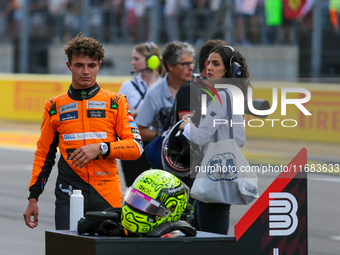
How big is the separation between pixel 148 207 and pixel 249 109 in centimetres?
139

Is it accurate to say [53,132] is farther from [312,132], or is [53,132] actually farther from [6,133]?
[6,133]

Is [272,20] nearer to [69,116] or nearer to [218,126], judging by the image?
[218,126]

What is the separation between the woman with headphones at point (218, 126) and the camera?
376cm

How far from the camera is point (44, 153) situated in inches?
148

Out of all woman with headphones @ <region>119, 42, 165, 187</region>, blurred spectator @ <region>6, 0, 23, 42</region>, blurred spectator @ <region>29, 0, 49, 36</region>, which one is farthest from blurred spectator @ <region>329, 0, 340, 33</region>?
blurred spectator @ <region>6, 0, 23, 42</region>

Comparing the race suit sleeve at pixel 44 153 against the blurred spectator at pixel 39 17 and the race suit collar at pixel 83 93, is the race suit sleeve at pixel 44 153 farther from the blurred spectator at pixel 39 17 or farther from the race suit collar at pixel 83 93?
the blurred spectator at pixel 39 17

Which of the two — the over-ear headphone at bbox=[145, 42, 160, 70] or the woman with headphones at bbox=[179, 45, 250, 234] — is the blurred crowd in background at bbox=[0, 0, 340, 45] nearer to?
the over-ear headphone at bbox=[145, 42, 160, 70]

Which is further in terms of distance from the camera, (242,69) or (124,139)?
(242,69)

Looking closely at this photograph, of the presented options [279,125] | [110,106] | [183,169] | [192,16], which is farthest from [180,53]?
[192,16]

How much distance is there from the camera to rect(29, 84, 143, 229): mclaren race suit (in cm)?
364

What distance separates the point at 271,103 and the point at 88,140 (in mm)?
8178

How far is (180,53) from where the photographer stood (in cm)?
527

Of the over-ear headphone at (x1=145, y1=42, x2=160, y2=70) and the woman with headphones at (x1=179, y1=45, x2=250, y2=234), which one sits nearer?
the woman with headphones at (x1=179, y1=45, x2=250, y2=234)

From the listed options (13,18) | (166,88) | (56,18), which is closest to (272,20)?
(56,18)
